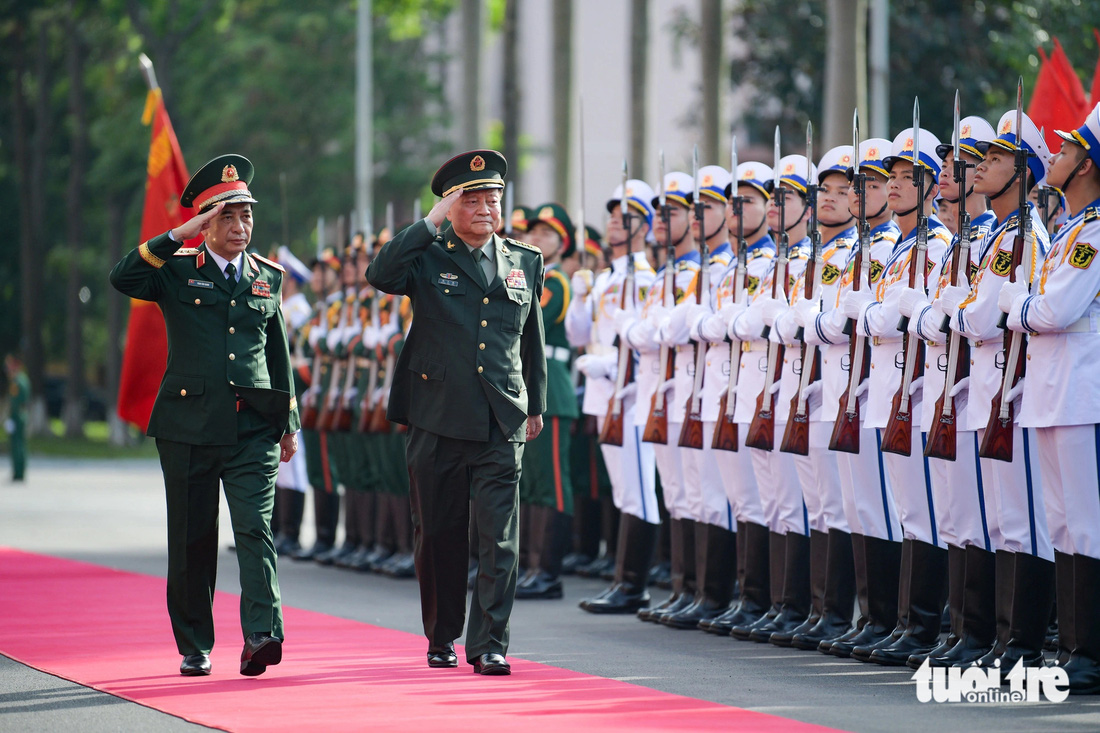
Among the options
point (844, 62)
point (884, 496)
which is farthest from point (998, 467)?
point (844, 62)

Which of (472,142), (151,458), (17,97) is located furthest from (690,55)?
(472,142)

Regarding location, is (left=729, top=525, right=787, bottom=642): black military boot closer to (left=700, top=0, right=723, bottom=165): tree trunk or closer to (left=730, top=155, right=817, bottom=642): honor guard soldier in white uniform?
(left=730, top=155, right=817, bottom=642): honor guard soldier in white uniform

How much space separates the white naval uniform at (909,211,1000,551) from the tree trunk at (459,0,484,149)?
48.4ft

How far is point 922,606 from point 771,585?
1207 mm

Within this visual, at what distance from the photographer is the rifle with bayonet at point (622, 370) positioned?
9.65 meters

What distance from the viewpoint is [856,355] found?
7.68 m

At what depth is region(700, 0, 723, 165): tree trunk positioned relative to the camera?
736 inches

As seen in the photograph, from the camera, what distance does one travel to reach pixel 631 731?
5.84 meters

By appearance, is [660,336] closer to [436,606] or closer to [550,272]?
[550,272]

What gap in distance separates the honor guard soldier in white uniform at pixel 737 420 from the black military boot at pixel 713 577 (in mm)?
90

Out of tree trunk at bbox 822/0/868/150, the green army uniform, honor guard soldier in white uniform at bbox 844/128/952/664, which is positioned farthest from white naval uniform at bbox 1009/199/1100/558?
the green army uniform

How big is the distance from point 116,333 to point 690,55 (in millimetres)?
17288

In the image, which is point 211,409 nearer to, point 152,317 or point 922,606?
point 922,606

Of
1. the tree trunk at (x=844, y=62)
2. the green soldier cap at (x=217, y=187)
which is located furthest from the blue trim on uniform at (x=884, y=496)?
the tree trunk at (x=844, y=62)
